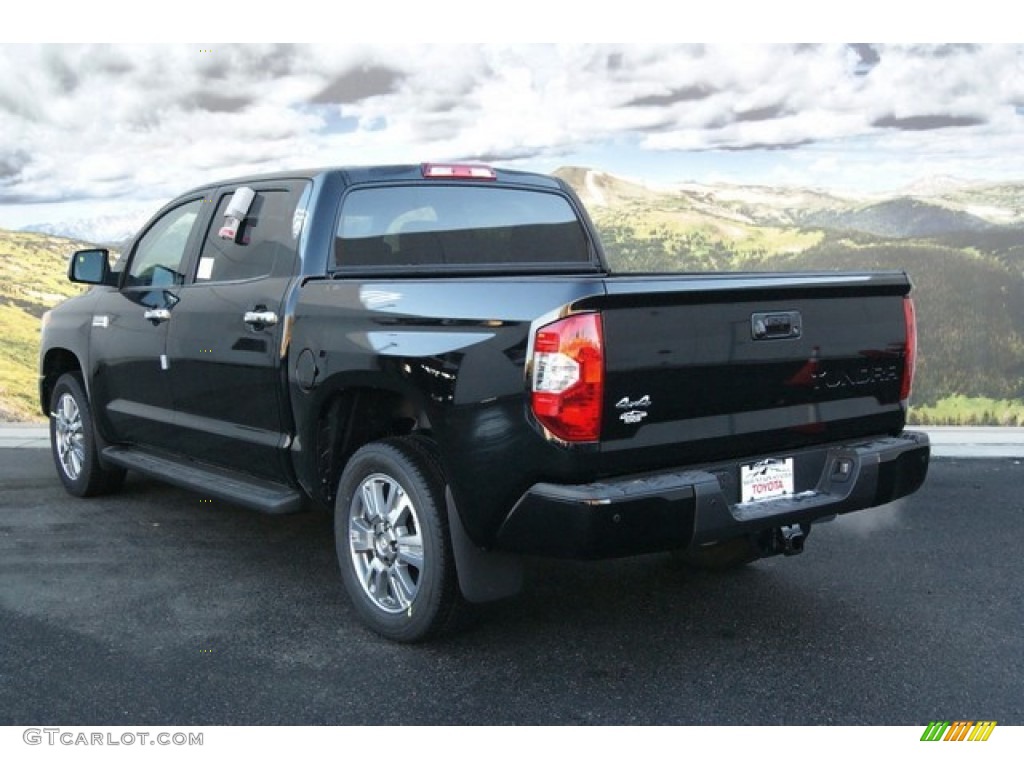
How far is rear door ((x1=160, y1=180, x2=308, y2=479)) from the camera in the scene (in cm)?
455

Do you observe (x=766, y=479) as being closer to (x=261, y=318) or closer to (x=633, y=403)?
(x=633, y=403)

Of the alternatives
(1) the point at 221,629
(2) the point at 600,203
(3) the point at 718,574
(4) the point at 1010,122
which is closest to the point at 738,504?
(3) the point at 718,574

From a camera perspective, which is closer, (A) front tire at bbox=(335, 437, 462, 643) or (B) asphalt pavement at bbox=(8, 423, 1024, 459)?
(A) front tire at bbox=(335, 437, 462, 643)

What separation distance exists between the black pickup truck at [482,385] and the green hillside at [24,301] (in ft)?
17.4

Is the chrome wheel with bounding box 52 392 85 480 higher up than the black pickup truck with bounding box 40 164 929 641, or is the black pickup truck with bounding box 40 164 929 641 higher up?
the black pickup truck with bounding box 40 164 929 641

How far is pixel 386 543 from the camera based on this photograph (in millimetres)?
4086

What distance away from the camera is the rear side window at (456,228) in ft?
15.3

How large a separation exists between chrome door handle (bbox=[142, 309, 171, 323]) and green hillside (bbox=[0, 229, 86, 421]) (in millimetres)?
5440

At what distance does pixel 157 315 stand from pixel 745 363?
3.07 meters

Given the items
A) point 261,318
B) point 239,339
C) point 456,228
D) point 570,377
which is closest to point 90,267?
point 239,339

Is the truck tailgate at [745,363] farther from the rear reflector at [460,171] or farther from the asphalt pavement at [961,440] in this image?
the asphalt pavement at [961,440]

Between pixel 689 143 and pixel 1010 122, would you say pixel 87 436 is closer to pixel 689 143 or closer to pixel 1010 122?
pixel 689 143

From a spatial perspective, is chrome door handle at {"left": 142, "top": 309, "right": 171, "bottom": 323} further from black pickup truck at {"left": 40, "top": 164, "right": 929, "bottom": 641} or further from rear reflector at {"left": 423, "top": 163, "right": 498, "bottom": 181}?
rear reflector at {"left": 423, "top": 163, "right": 498, "bottom": 181}
